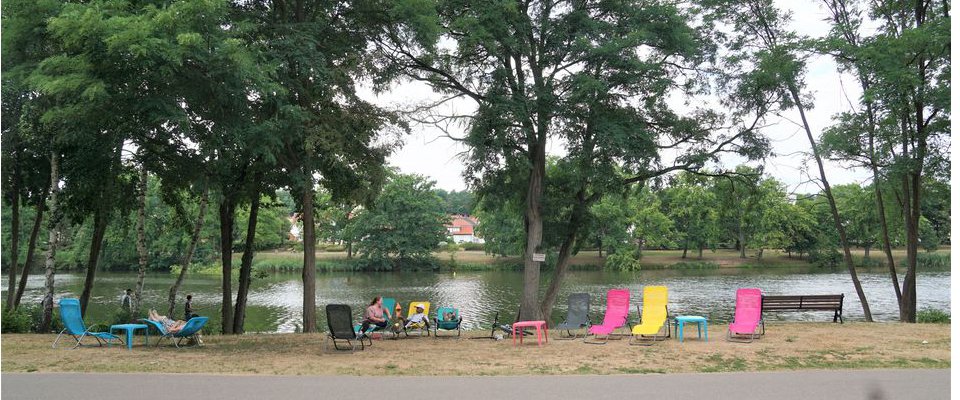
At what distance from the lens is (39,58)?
37.5 ft

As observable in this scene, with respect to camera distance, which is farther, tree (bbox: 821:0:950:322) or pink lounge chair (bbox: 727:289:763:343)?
tree (bbox: 821:0:950:322)

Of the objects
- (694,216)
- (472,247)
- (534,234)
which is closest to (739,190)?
(534,234)

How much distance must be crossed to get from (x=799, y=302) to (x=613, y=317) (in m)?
7.60

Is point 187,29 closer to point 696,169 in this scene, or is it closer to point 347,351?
point 347,351

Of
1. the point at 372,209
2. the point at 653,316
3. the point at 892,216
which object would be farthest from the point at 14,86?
the point at 892,216

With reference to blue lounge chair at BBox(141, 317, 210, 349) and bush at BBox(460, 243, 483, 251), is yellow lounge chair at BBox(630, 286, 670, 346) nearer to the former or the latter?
blue lounge chair at BBox(141, 317, 210, 349)

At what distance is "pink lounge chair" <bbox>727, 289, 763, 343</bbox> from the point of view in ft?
38.2

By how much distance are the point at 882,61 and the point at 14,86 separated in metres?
17.3

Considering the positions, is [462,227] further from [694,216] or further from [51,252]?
[51,252]

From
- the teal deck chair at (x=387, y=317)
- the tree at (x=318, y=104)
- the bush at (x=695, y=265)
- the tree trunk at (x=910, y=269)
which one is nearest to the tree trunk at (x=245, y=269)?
the tree at (x=318, y=104)

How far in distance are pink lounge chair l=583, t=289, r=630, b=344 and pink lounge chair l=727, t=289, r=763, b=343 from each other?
1825 mm

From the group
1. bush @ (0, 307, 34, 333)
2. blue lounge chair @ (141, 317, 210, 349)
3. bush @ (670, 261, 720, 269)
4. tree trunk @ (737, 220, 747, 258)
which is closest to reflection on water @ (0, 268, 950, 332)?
bush @ (0, 307, 34, 333)

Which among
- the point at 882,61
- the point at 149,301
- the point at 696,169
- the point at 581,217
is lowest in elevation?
the point at 149,301

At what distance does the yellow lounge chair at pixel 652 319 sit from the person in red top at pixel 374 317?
14.4 ft
